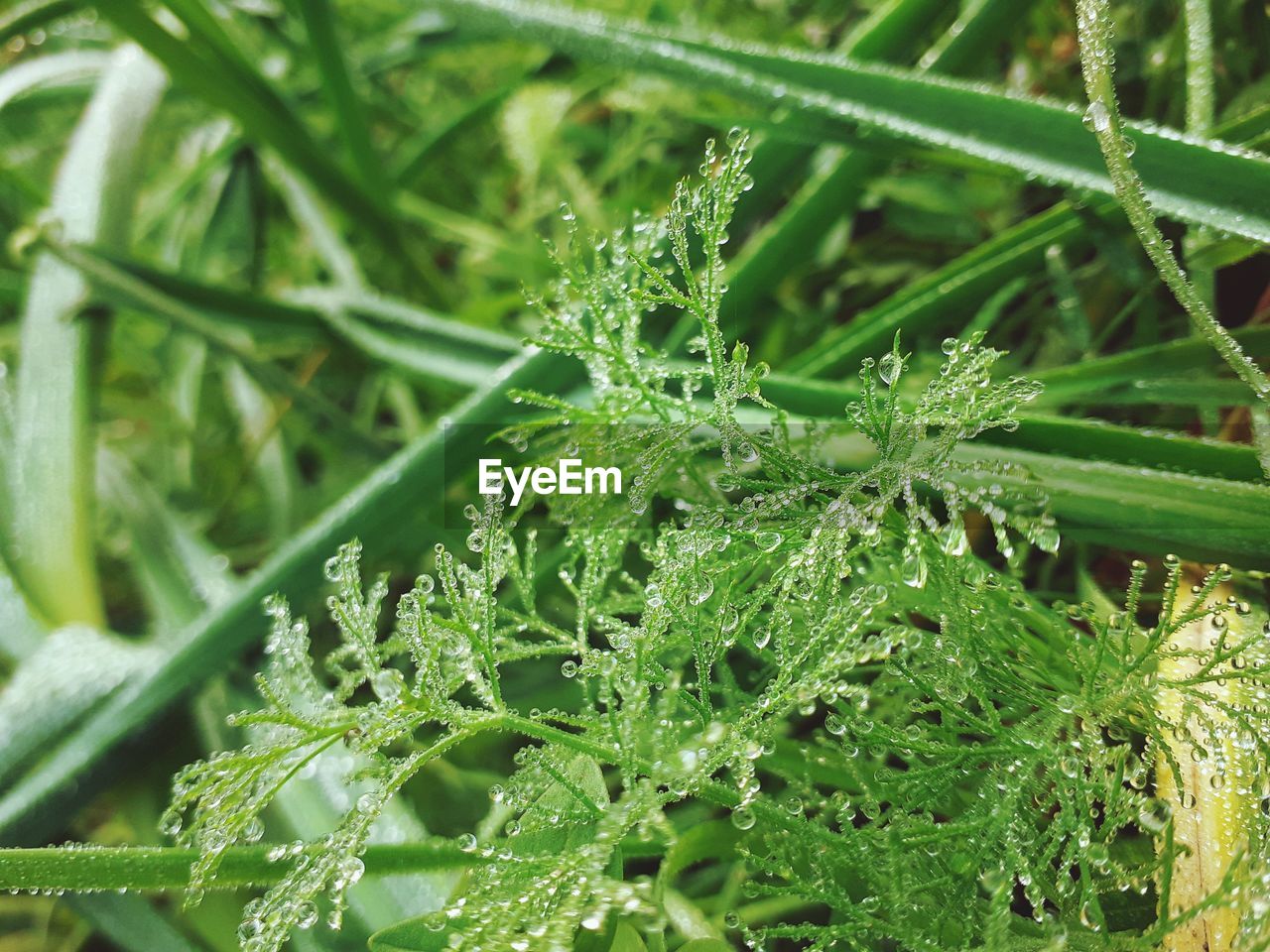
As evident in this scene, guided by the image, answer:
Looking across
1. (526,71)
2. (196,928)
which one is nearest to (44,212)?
(526,71)

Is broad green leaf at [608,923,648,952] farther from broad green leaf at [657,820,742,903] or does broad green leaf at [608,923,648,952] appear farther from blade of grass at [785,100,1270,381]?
blade of grass at [785,100,1270,381]

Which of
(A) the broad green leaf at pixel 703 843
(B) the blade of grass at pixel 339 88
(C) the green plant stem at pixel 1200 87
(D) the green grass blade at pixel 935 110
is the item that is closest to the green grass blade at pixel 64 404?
(B) the blade of grass at pixel 339 88

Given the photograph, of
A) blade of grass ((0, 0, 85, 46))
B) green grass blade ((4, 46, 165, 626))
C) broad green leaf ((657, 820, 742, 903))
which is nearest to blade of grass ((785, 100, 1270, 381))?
broad green leaf ((657, 820, 742, 903))

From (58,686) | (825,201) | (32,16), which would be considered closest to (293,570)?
(58,686)

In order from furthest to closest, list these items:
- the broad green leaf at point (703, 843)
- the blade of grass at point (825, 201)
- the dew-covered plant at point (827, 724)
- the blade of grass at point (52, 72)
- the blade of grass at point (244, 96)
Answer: the blade of grass at point (52, 72) < the blade of grass at point (244, 96) < the blade of grass at point (825, 201) < the broad green leaf at point (703, 843) < the dew-covered plant at point (827, 724)

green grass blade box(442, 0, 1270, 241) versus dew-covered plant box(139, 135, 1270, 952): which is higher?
green grass blade box(442, 0, 1270, 241)

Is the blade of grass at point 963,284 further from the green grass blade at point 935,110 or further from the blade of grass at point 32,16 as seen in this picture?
the blade of grass at point 32,16
